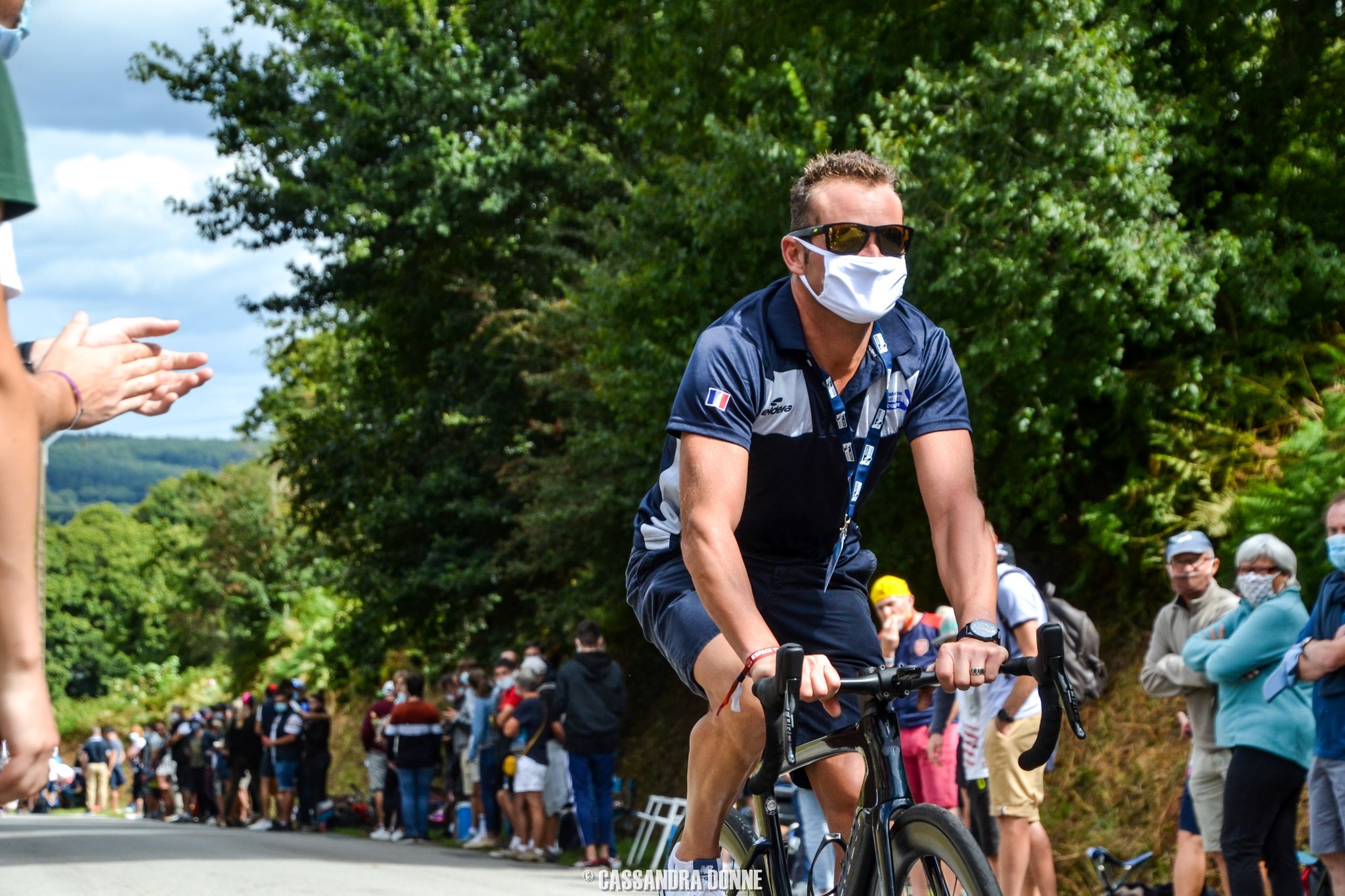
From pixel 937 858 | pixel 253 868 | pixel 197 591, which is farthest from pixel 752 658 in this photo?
pixel 197 591

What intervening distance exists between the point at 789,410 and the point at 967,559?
0.63 metres

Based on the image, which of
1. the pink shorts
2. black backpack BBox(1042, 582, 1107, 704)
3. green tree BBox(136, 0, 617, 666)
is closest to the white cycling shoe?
black backpack BBox(1042, 582, 1107, 704)

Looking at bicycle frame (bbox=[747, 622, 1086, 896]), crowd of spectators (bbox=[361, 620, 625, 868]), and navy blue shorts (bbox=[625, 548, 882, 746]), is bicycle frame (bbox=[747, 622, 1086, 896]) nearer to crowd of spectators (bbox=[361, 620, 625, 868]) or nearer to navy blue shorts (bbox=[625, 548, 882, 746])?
navy blue shorts (bbox=[625, 548, 882, 746])

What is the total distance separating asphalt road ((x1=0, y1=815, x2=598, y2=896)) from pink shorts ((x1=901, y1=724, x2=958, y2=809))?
110 inches

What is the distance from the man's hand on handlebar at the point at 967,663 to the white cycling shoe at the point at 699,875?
4.66 feet

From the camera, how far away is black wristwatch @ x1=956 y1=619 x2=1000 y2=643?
3619 mm

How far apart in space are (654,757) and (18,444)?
20.3m

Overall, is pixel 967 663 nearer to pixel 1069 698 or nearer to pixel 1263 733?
pixel 1069 698

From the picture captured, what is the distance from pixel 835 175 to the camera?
13.8 ft

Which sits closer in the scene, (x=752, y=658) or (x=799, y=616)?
(x=752, y=658)

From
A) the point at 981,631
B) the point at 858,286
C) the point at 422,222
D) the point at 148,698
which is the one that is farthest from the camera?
the point at 148,698

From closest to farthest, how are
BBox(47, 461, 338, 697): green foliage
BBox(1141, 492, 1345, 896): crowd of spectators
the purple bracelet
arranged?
the purple bracelet → BBox(1141, 492, 1345, 896): crowd of spectators → BBox(47, 461, 338, 697): green foliage

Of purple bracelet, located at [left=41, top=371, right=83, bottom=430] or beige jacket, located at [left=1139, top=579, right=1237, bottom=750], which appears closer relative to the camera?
purple bracelet, located at [left=41, top=371, right=83, bottom=430]

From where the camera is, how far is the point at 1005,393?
13898 mm
